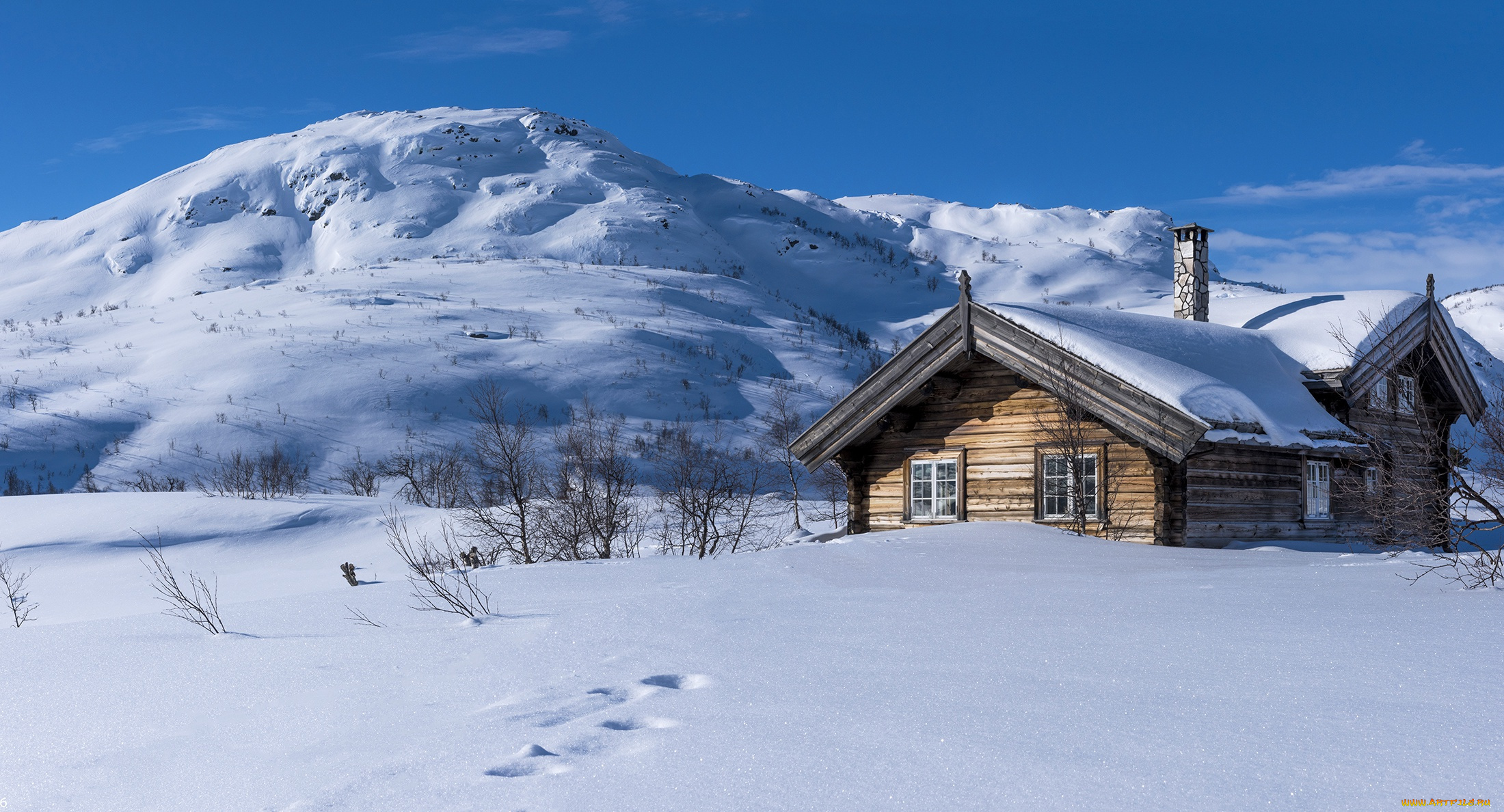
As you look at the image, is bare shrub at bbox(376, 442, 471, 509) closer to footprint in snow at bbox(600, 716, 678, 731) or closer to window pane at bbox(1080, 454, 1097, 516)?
window pane at bbox(1080, 454, 1097, 516)

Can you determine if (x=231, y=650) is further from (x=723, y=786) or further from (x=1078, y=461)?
(x=1078, y=461)

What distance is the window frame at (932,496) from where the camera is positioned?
14.8 metres

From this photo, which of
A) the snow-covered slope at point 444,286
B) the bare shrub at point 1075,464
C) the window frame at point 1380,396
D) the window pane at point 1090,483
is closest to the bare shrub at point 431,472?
the snow-covered slope at point 444,286

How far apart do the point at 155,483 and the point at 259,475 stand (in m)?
3.35

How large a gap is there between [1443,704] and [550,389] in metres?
40.9

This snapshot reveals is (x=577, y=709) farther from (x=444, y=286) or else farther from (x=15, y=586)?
(x=444, y=286)

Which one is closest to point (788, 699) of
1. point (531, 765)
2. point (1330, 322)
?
point (531, 765)

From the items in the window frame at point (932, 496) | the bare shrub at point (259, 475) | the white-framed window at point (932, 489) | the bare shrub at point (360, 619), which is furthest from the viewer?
the bare shrub at point (259, 475)

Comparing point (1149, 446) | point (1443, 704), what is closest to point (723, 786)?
point (1443, 704)

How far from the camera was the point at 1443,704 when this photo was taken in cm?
394

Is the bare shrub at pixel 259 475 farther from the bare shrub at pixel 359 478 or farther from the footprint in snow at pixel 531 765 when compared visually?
the footprint in snow at pixel 531 765

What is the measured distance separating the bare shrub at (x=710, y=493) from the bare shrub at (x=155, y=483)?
15247mm

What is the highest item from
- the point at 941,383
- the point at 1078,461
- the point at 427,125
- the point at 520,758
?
→ the point at 427,125

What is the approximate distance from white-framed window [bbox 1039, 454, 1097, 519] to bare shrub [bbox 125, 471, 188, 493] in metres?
27.2
